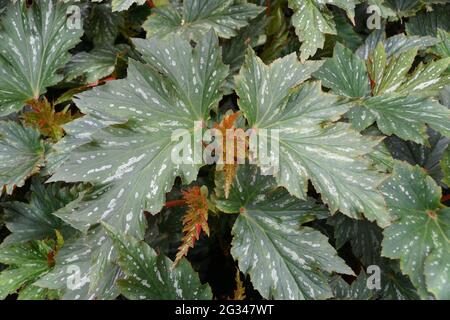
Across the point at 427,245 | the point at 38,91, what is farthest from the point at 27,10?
the point at 427,245

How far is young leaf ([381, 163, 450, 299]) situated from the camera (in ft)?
3.91

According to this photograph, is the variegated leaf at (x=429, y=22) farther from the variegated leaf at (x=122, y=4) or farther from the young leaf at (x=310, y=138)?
the variegated leaf at (x=122, y=4)

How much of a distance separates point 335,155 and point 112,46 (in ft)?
3.20

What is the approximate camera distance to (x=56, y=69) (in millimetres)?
1589

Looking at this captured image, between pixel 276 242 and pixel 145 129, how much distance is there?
0.46 meters

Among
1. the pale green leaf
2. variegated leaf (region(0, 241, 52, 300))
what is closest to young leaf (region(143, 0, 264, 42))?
the pale green leaf

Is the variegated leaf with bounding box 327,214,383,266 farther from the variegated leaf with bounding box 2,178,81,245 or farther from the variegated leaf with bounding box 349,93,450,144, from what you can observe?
the variegated leaf with bounding box 2,178,81,245

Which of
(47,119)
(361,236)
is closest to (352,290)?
(361,236)

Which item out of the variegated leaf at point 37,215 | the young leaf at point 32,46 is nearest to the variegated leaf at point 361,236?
the variegated leaf at point 37,215

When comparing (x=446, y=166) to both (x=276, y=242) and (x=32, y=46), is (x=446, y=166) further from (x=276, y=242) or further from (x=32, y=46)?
(x=32, y=46)

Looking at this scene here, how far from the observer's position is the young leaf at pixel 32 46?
1.57 metres

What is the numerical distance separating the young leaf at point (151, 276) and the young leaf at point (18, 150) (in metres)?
0.48

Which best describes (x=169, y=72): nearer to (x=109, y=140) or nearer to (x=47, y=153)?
(x=109, y=140)
